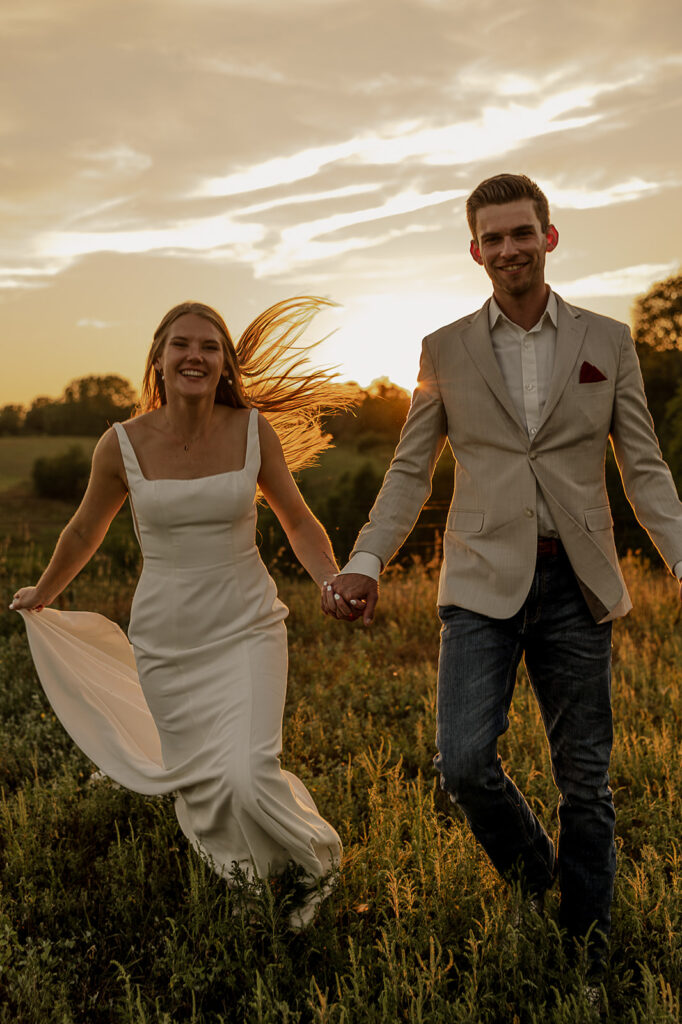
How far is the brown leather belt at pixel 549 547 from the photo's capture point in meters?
3.66

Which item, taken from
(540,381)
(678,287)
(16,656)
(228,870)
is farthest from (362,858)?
(678,287)

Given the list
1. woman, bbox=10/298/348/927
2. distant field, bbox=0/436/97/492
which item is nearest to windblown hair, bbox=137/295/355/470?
woman, bbox=10/298/348/927

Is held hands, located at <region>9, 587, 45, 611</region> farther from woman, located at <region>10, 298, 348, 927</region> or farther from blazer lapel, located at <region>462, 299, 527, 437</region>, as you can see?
blazer lapel, located at <region>462, 299, 527, 437</region>

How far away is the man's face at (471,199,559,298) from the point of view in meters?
3.67

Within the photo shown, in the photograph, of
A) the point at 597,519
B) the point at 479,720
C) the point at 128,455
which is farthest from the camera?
the point at 128,455

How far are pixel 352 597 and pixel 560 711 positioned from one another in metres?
0.93

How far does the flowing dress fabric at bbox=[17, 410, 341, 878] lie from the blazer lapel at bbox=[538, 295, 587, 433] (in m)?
1.52

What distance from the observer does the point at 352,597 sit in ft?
12.6

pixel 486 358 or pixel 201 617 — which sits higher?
pixel 486 358

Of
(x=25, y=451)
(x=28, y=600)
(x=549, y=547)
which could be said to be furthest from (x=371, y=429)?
(x=549, y=547)

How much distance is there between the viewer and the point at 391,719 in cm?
677

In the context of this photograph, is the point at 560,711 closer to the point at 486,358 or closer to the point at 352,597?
the point at 352,597

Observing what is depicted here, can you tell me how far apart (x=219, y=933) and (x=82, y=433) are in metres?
37.5

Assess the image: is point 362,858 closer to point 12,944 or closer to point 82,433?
point 12,944
